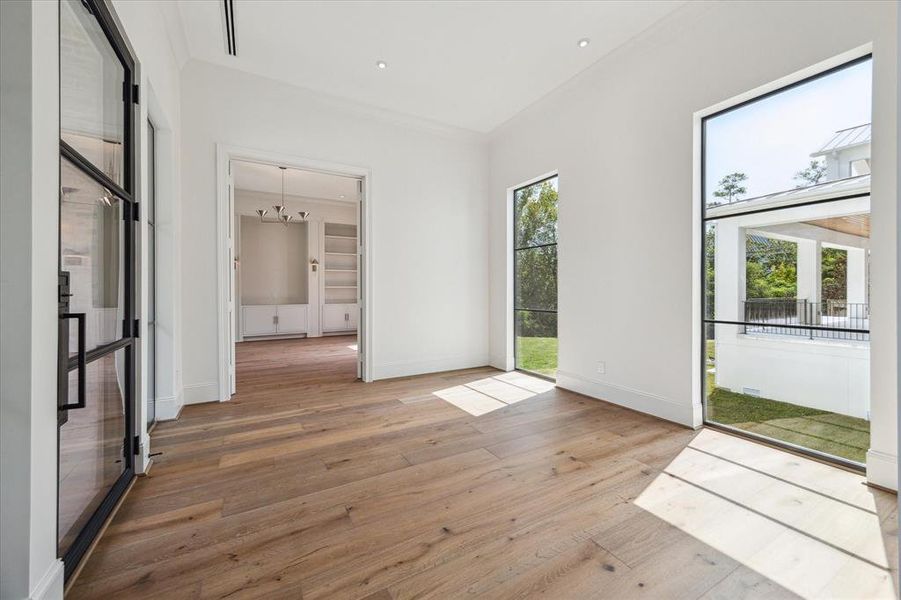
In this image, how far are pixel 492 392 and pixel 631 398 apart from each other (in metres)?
1.36

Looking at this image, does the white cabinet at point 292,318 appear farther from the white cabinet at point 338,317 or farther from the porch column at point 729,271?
the porch column at point 729,271

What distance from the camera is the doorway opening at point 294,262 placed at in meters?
7.72

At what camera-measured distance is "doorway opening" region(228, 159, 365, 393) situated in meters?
7.72

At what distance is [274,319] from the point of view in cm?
830

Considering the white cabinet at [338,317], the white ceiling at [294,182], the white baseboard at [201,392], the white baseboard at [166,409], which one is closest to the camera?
the white baseboard at [166,409]

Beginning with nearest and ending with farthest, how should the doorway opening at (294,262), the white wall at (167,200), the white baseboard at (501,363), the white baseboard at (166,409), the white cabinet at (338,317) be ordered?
1. the white wall at (167,200)
2. the white baseboard at (166,409)
3. the white baseboard at (501,363)
4. the doorway opening at (294,262)
5. the white cabinet at (338,317)

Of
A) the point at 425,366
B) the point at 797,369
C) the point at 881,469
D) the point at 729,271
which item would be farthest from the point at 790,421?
the point at 425,366

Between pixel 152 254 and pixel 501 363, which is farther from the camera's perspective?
pixel 501 363

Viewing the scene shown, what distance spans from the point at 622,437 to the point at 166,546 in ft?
9.15

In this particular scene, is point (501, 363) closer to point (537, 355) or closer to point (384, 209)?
point (537, 355)

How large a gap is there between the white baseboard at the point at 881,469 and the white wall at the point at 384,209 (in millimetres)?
3751

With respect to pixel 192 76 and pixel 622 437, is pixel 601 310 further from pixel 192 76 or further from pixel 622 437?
pixel 192 76

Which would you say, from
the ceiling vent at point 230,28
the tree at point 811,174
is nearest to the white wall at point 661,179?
the tree at point 811,174

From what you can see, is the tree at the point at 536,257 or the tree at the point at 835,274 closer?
the tree at the point at 835,274
